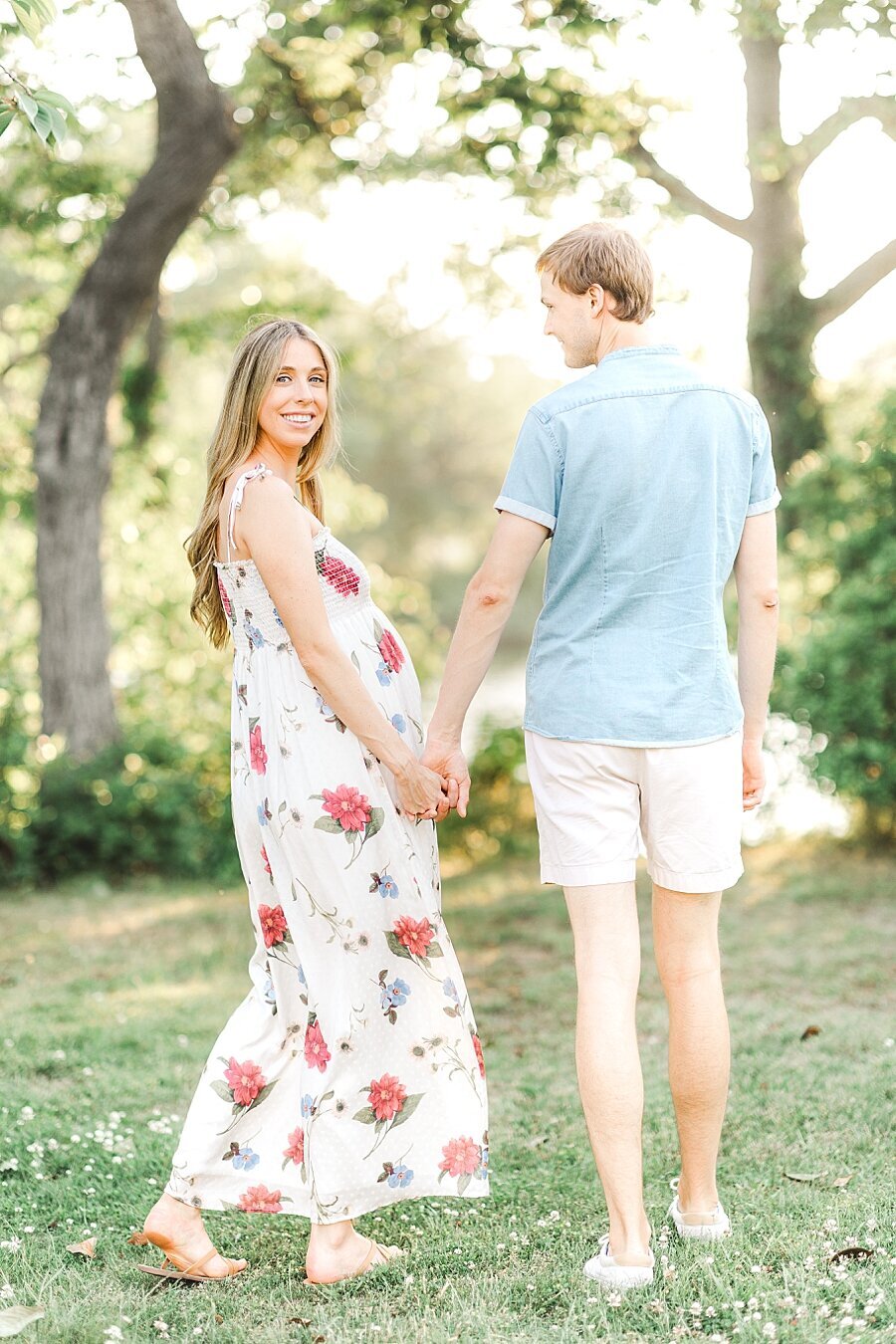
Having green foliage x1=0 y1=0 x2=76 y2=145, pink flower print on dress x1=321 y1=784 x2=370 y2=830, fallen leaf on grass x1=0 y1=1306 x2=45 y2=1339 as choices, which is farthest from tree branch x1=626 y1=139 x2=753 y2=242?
fallen leaf on grass x1=0 y1=1306 x2=45 y2=1339

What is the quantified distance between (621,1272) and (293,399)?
6.22 feet

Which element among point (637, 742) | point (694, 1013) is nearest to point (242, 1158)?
point (694, 1013)

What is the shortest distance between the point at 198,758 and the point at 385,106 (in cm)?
425

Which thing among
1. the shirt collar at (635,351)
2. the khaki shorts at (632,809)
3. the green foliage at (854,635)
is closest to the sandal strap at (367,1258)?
the khaki shorts at (632,809)

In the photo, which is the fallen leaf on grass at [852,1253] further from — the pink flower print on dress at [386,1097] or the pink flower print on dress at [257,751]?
the pink flower print on dress at [257,751]

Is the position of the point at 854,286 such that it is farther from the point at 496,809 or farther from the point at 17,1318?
the point at 17,1318

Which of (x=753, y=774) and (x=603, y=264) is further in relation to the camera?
(x=753, y=774)

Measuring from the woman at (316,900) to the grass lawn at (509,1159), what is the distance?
7.3 inches

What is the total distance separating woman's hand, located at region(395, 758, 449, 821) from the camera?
2.78 meters

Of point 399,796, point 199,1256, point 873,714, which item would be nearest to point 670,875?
point 399,796

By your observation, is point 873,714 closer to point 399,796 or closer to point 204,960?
point 204,960

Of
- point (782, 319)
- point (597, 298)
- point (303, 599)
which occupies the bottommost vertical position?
point (303, 599)

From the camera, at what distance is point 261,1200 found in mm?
2859

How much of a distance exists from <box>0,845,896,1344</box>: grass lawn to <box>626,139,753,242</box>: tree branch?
14.9ft
